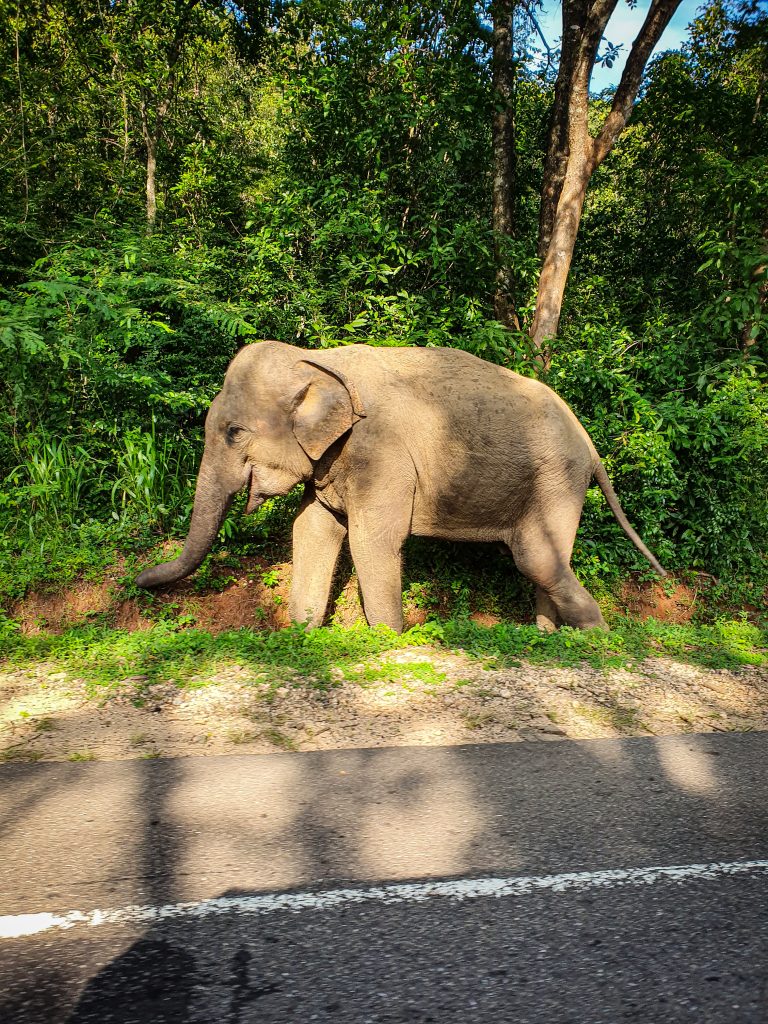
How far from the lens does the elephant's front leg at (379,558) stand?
19.6 feet

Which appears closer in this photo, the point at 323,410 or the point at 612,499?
the point at 323,410

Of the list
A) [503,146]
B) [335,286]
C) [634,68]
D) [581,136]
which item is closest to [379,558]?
[335,286]

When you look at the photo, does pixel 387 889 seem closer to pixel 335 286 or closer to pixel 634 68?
pixel 335 286

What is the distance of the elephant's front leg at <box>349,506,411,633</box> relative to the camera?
235 inches

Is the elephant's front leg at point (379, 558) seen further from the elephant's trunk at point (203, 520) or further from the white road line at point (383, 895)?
the white road line at point (383, 895)

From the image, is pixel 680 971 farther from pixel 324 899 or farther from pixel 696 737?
pixel 696 737

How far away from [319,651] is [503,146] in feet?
26.2

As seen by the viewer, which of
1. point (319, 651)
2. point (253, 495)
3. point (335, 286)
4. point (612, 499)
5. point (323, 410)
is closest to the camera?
point (319, 651)

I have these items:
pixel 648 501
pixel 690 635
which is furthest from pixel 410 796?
pixel 648 501

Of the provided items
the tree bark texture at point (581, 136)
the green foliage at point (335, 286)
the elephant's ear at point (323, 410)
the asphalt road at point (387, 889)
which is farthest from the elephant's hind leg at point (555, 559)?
the tree bark texture at point (581, 136)

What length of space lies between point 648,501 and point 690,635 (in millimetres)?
2464

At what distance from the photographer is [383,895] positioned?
272 centimetres

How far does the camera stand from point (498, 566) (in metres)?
7.96

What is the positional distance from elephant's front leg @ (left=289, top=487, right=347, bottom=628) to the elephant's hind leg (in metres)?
1.50
